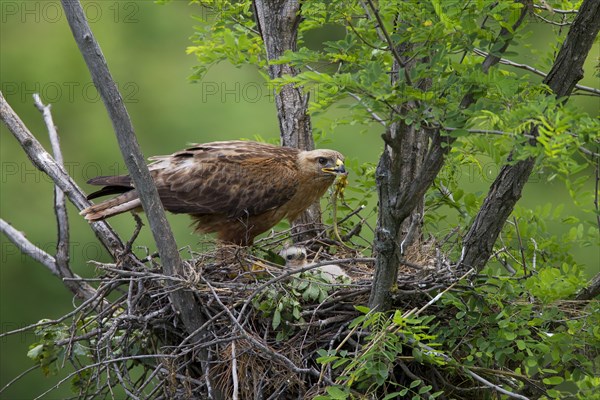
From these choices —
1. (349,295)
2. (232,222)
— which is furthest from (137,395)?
(232,222)

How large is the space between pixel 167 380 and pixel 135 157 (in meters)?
1.29

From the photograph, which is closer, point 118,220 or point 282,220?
point 282,220

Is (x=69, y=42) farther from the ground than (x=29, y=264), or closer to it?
farther from the ground

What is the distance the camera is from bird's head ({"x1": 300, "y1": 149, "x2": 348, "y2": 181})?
237 inches

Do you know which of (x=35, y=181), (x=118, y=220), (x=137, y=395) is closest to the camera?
(x=137, y=395)

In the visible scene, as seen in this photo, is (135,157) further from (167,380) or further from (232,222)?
(232,222)

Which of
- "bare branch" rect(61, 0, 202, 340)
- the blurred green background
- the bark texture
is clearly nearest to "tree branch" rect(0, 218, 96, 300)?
"bare branch" rect(61, 0, 202, 340)

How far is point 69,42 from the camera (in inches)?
581

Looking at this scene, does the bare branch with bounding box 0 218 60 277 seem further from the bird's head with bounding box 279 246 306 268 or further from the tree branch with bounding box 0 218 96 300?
the bird's head with bounding box 279 246 306 268

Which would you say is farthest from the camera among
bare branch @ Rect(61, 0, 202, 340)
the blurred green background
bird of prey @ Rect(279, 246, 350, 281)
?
the blurred green background

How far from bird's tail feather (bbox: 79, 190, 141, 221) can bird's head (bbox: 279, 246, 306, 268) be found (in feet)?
3.06

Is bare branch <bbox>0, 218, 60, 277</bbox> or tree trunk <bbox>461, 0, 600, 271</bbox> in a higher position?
tree trunk <bbox>461, 0, 600, 271</bbox>

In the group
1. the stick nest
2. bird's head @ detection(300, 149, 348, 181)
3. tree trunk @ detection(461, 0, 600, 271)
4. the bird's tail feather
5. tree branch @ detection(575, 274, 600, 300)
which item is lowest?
the stick nest

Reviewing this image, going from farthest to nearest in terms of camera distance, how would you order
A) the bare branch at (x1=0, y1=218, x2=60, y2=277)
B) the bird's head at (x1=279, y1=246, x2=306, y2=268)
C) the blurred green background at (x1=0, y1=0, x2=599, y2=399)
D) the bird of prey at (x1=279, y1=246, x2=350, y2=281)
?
the blurred green background at (x1=0, y1=0, x2=599, y2=399)
the bare branch at (x1=0, y1=218, x2=60, y2=277)
the bird's head at (x1=279, y1=246, x2=306, y2=268)
the bird of prey at (x1=279, y1=246, x2=350, y2=281)
